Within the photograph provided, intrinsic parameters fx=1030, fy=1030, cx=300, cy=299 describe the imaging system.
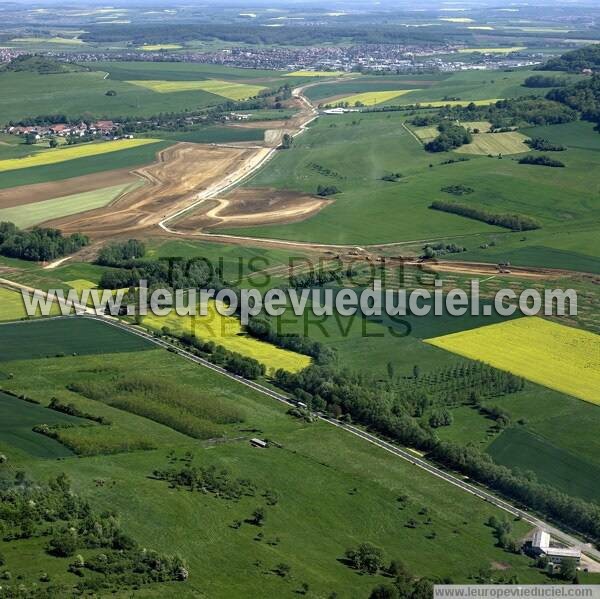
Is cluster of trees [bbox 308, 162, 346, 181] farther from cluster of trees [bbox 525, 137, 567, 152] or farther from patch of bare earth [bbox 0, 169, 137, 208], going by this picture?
cluster of trees [bbox 525, 137, 567, 152]

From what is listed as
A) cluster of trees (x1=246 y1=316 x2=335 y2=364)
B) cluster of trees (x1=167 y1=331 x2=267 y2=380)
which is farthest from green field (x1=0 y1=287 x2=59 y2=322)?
cluster of trees (x1=246 y1=316 x2=335 y2=364)

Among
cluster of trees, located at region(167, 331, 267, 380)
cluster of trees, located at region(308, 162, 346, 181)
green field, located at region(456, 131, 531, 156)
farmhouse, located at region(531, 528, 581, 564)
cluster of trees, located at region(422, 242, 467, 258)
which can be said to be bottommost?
farmhouse, located at region(531, 528, 581, 564)

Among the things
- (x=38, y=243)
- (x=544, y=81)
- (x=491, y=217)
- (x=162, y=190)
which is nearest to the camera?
(x=38, y=243)

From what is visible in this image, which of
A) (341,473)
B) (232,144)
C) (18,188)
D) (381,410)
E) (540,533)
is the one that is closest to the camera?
(540,533)

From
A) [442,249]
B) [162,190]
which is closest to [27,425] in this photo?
[442,249]

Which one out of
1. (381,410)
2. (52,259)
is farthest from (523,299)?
(52,259)

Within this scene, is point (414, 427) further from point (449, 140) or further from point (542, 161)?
point (449, 140)

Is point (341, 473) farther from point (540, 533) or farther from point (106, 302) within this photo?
point (106, 302)
